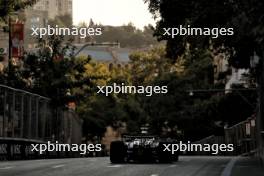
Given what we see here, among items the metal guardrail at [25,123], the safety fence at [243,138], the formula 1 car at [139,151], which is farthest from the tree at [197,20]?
the metal guardrail at [25,123]

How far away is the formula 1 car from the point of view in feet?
91.5

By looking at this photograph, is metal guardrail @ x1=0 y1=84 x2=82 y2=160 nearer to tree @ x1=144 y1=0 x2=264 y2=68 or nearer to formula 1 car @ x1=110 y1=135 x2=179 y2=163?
formula 1 car @ x1=110 y1=135 x2=179 y2=163

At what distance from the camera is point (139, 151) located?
91.5ft

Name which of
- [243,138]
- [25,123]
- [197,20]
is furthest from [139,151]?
[243,138]

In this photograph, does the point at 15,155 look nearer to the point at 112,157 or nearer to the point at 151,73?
the point at 112,157

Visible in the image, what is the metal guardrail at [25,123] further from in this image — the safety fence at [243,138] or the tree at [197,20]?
the safety fence at [243,138]

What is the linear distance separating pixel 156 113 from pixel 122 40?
8238 centimetres

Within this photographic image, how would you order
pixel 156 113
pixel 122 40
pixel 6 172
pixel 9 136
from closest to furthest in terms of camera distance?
pixel 6 172 → pixel 9 136 → pixel 156 113 → pixel 122 40

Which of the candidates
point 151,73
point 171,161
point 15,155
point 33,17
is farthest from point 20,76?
point 33,17

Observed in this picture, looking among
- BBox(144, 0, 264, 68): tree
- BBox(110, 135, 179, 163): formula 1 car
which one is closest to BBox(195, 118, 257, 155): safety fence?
BBox(144, 0, 264, 68): tree

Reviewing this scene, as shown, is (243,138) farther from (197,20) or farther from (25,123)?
(197,20)

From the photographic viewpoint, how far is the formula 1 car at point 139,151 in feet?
91.5

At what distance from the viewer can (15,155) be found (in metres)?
34.1

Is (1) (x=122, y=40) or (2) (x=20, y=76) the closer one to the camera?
(2) (x=20, y=76)
